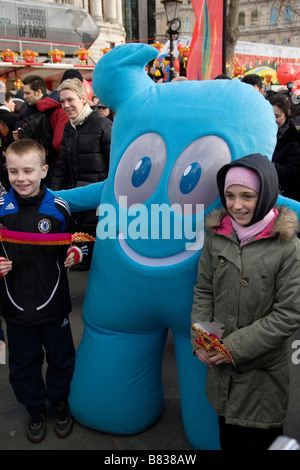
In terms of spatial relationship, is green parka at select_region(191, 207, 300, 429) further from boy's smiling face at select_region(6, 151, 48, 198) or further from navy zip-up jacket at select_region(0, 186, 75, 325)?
boy's smiling face at select_region(6, 151, 48, 198)

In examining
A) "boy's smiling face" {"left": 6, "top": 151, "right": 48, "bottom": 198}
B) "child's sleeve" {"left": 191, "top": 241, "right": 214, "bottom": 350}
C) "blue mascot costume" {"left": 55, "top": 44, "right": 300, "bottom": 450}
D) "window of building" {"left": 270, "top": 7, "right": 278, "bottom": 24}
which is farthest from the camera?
"window of building" {"left": 270, "top": 7, "right": 278, "bottom": 24}

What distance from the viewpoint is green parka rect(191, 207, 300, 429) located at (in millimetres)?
1451

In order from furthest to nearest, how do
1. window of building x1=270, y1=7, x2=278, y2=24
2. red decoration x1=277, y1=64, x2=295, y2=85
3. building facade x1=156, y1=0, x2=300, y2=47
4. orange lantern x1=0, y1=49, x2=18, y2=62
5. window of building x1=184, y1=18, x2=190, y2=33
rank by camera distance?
window of building x1=184, y1=18, x2=190, y2=33 < window of building x1=270, y1=7, x2=278, y2=24 < building facade x1=156, y1=0, x2=300, y2=47 < red decoration x1=277, y1=64, x2=295, y2=85 < orange lantern x1=0, y1=49, x2=18, y2=62

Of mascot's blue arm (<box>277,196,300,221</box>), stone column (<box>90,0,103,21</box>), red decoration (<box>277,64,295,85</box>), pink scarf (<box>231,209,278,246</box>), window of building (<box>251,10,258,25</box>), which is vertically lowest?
red decoration (<box>277,64,295,85</box>)

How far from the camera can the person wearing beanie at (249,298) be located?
1.46 m

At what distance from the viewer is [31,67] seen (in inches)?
531

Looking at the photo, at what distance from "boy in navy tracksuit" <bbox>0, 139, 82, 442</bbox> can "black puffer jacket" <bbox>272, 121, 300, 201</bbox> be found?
196 centimetres

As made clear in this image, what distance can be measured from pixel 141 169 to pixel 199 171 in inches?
10.0

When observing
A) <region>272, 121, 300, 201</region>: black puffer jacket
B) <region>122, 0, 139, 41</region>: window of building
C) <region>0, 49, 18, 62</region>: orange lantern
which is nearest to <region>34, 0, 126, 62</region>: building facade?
→ <region>122, 0, 139, 41</region>: window of building

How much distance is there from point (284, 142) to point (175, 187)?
1.99 m

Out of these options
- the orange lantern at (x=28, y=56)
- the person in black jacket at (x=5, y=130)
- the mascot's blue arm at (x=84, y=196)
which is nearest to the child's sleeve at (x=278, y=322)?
the mascot's blue arm at (x=84, y=196)

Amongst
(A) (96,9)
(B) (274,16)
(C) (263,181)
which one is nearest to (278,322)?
(C) (263,181)
